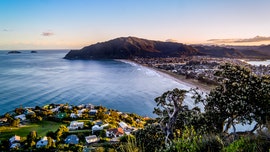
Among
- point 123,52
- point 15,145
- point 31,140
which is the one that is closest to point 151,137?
point 31,140

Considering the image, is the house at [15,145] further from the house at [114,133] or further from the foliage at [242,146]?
the foliage at [242,146]

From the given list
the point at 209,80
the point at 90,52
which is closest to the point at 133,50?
the point at 90,52

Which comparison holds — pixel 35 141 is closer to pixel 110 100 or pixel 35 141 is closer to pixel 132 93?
pixel 110 100

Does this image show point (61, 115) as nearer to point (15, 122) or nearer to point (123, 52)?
point (15, 122)

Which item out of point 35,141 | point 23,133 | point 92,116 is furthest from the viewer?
point 92,116

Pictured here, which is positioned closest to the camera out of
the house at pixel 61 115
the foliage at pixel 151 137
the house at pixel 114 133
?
the foliage at pixel 151 137

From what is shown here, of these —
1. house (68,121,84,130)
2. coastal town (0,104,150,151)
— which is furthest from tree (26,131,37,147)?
house (68,121,84,130)

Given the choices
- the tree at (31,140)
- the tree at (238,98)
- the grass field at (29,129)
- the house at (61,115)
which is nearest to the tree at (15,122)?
the grass field at (29,129)
